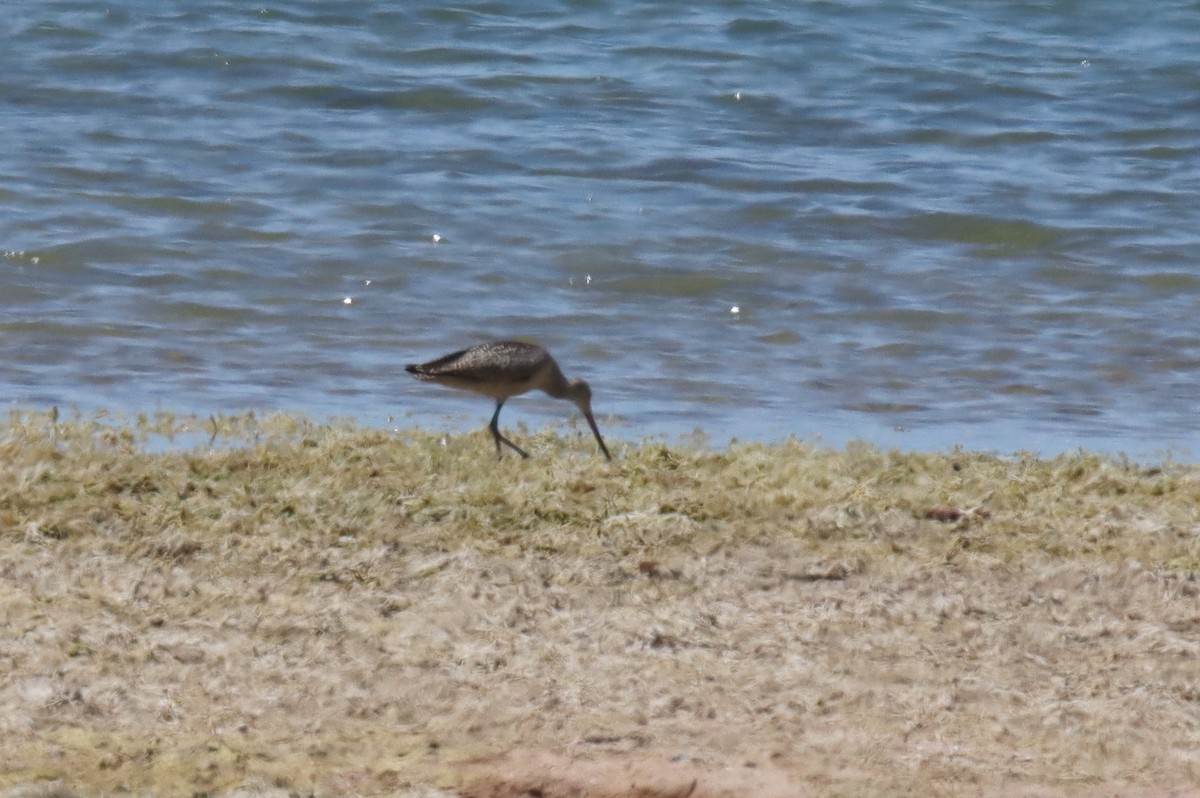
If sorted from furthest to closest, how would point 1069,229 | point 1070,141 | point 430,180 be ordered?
point 1070,141, point 430,180, point 1069,229

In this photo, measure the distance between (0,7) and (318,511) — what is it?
12.1m

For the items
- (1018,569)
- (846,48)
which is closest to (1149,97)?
(846,48)

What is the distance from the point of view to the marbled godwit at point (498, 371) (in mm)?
7914

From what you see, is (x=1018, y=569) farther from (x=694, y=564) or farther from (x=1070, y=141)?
(x=1070, y=141)

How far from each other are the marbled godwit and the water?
49cm

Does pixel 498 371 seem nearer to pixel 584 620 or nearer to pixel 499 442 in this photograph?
pixel 499 442

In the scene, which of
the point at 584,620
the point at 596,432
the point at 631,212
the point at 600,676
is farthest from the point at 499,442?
the point at 631,212

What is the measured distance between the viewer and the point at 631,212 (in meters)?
12.8

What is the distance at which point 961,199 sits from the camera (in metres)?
13.2

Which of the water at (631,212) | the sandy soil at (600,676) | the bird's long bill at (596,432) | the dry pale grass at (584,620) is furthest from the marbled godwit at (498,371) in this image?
the sandy soil at (600,676)

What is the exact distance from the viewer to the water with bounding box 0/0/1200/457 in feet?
31.1

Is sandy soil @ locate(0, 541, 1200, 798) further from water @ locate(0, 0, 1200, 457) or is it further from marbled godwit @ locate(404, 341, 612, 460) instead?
water @ locate(0, 0, 1200, 457)

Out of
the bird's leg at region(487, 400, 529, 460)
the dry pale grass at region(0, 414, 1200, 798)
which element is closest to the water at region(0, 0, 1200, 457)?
the bird's leg at region(487, 400, 529, 460)

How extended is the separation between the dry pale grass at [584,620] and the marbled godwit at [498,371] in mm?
633
